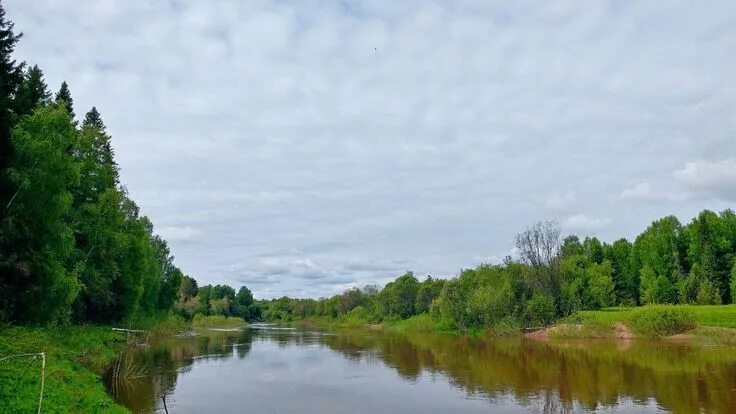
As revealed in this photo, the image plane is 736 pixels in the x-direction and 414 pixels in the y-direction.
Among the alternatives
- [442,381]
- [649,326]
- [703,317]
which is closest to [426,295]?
[649,326]

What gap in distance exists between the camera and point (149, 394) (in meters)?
27.3

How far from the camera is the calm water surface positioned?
25.1 m

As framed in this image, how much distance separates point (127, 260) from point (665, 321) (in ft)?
176

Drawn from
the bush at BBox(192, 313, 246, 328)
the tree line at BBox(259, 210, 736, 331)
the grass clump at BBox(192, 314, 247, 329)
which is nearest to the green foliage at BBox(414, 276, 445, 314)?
the tree line at BBox(259, 210, 736, 331)

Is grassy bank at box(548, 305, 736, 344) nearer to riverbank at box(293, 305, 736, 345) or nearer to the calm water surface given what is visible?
riverbank at box(293, 305, 736, 345)

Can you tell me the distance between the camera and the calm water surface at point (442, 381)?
2508 cm

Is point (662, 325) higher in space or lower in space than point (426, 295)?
lower

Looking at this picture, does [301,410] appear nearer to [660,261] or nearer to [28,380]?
[28,380]

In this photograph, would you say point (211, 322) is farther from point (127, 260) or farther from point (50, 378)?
point (50, 378)

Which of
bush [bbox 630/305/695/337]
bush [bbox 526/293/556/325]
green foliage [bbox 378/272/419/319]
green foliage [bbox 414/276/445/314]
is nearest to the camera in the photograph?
bush [bbox 630/305/695/337]

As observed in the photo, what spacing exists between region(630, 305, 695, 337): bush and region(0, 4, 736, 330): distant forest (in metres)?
14.7

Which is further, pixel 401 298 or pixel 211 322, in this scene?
pixel 211 322

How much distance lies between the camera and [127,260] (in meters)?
50.8

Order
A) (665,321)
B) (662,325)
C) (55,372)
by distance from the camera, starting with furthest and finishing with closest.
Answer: (662,325)
(665,321)
(55,372)
